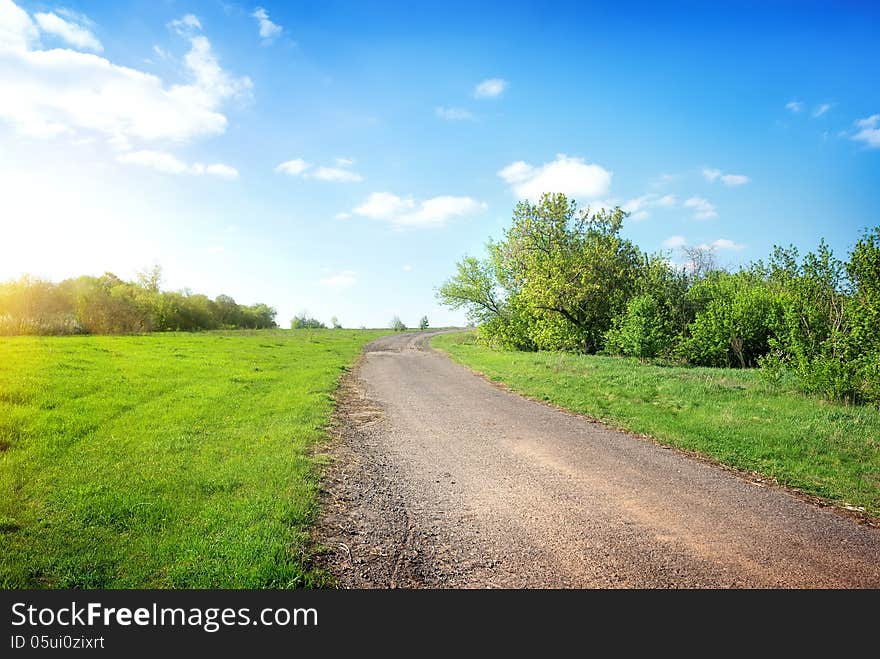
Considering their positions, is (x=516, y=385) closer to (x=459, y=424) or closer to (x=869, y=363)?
(x=459, y=424)

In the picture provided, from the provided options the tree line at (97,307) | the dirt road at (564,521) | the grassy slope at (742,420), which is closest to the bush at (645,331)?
the grassy slope at (742,420)

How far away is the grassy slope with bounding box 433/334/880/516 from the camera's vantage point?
8164 mm

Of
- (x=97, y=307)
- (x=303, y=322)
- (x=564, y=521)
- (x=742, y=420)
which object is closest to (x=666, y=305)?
(x=742, y=420)

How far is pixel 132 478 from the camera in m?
7.49

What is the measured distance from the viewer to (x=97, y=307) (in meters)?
55.1

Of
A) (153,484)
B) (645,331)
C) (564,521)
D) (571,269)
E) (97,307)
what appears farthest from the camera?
(97,307)

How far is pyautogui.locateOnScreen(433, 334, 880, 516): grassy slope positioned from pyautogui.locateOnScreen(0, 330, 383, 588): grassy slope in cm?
771

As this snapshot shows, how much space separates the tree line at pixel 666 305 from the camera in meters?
14.1

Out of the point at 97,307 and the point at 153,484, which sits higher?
the point at 97,307

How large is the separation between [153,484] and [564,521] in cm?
612

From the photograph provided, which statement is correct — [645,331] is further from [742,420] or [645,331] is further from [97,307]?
[97,307]

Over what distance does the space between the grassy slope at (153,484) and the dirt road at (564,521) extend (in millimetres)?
863

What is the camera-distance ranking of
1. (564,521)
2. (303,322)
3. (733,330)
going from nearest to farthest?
1. (564,521)
2. (733,330)
3. (303,322)

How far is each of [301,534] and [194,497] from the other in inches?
88.3
